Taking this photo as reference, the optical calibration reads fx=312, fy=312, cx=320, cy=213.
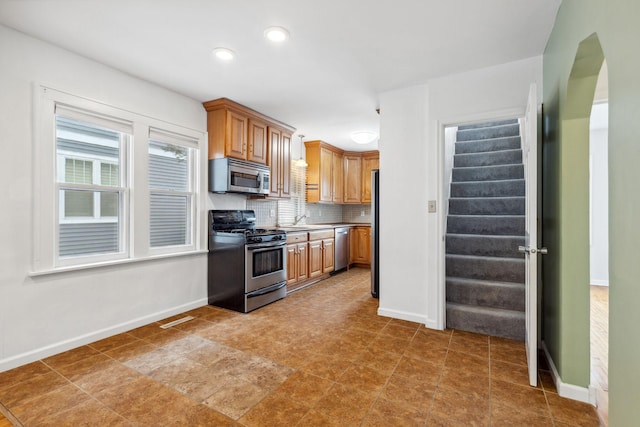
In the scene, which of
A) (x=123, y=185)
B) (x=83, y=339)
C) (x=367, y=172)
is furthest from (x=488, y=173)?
(x=83, y=339)

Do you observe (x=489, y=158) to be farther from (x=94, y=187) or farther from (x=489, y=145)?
(x=94, y=187)

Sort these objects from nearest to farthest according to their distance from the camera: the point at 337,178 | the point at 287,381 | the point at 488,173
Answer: the point at 287,381
the point at 488,173
the point at 337,178

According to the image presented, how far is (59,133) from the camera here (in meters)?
2.69

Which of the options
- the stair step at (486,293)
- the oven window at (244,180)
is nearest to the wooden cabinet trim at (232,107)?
the oven window at (244,180)

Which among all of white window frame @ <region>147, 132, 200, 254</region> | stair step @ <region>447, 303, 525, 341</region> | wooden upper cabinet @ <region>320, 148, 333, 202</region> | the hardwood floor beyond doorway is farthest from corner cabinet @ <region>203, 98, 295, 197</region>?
the hardwood floor beyond doorway

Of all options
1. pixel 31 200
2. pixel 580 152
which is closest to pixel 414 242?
pixel 580 152

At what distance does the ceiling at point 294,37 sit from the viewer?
2064mm

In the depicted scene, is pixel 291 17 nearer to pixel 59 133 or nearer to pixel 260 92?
pixel 260 92

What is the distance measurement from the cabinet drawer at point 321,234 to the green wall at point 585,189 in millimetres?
3090

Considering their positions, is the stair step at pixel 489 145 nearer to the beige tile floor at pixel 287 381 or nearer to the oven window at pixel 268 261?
the beige tile floor at pixel 287 381

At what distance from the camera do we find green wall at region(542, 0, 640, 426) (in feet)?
3.41

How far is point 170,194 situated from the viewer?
3.57 metres

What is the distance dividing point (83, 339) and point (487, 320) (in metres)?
3.67

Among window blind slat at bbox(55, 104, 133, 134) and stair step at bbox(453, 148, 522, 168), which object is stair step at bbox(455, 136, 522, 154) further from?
window blind slat at bbox(55, 104, 133, 134)
